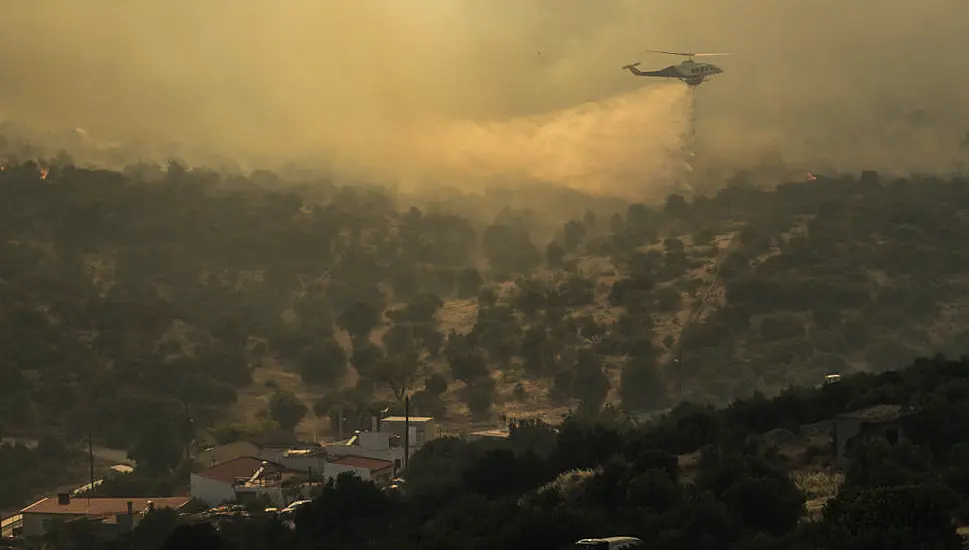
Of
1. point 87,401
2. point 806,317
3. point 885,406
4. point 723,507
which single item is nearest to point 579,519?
point 723,507

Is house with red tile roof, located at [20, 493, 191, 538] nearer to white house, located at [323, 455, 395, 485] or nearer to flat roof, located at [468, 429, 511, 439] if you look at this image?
white house, located at [323, 455, 395, 485]

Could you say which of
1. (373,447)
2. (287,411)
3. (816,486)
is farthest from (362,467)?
(816,486)

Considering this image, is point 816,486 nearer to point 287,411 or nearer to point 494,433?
point 494,433

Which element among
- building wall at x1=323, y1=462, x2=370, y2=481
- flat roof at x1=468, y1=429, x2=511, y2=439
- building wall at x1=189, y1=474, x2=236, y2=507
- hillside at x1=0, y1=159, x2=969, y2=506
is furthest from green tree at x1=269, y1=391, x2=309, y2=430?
building wall at x1=189, y1=474, x2=236, y2=507

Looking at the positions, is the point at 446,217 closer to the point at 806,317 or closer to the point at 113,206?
the point at 113,206

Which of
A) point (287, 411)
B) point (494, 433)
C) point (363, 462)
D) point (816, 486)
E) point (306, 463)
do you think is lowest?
point (306, 463)

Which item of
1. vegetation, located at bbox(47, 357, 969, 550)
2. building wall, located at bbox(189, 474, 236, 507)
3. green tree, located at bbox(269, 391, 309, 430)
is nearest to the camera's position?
vegetation, located at bbox(47, 357, 969, 550)
